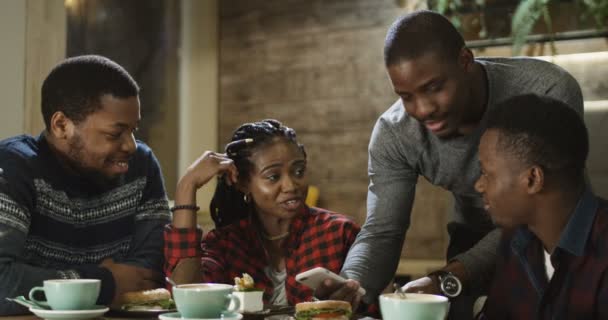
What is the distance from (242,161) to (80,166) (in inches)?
24.0

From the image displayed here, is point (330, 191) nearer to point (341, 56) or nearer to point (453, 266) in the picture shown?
point (341, 56)

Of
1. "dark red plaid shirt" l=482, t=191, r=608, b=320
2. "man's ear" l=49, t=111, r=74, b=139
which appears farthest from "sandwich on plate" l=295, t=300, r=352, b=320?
"man's ear" l=49, t=111, r=74, b=139

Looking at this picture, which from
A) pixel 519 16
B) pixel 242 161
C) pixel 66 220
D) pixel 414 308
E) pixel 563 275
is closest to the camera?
pixel 414 308

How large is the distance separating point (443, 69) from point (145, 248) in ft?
3.33

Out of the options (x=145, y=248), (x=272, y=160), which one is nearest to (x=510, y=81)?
(x=272, y=160)

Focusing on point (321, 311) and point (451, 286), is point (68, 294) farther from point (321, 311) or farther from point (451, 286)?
point (451, 286)

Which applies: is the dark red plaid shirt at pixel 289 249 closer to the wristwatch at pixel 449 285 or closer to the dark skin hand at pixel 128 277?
the dark skin hand at pixel 128 277

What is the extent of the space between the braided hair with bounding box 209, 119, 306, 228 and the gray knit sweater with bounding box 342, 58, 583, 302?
13.5 inches

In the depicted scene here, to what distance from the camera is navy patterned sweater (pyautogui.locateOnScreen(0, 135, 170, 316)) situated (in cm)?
183

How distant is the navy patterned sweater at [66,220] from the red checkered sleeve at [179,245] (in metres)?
0.04

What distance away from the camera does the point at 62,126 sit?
6.91 feet

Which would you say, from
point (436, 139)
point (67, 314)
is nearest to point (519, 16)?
point (436, 139)

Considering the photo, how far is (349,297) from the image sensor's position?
5.90 ft

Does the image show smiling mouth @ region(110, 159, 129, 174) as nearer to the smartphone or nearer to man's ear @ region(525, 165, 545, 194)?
the smartphone
